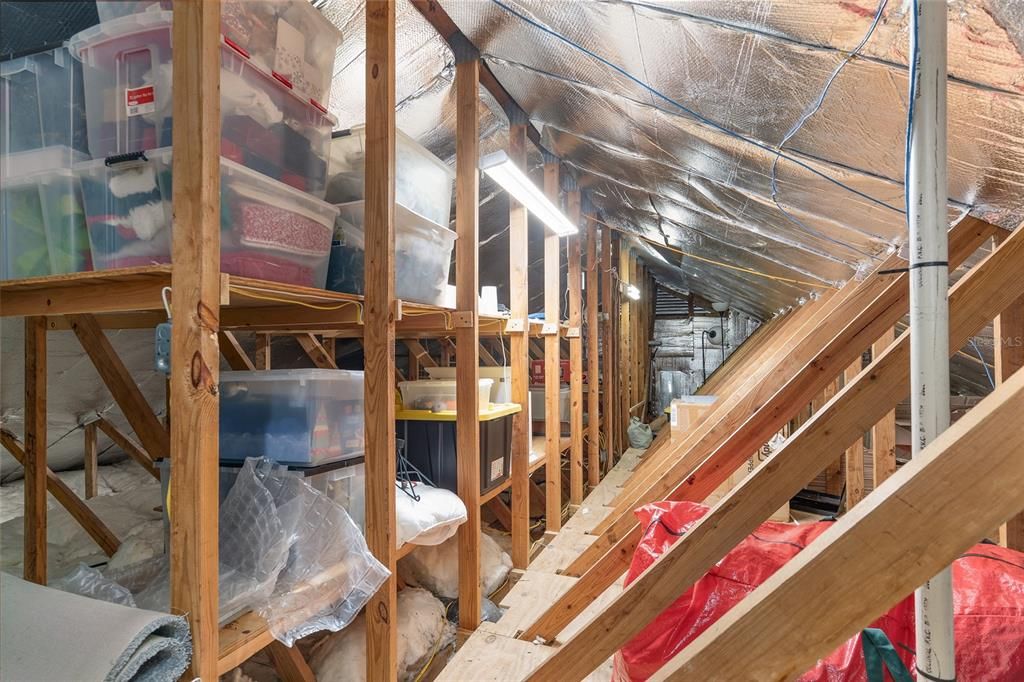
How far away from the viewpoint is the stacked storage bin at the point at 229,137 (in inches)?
37.1

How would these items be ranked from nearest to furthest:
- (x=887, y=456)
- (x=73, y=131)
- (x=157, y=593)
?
(x=73, y=131) < (x=157, y=593) < (x=887, y=456)

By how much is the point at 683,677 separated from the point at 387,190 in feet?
4.05

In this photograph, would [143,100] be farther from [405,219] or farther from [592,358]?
[592,358]

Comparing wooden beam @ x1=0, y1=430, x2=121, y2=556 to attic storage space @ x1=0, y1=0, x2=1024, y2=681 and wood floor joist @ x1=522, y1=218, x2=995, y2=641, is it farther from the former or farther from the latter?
wood floor joist @ x1=522, y1=218, x2=995, y2=641

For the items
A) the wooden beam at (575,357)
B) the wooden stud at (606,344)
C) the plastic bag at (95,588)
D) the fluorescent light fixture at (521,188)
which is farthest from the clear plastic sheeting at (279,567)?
the wooden stud at (606,344)

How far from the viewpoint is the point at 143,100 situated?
0.95 meters

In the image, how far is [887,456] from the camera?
2.17m

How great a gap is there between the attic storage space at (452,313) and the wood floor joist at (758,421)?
11 millimetres

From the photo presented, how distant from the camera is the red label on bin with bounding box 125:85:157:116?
95 centimetres

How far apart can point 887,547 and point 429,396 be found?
6.53ft

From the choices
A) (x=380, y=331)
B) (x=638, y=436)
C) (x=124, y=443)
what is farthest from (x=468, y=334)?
(x=638, y=436)

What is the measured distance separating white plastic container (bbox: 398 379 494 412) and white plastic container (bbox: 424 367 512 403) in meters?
0.44

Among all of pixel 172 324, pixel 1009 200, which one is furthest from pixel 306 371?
pixel 1009 200

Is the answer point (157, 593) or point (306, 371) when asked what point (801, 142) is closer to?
point (306, 371)
